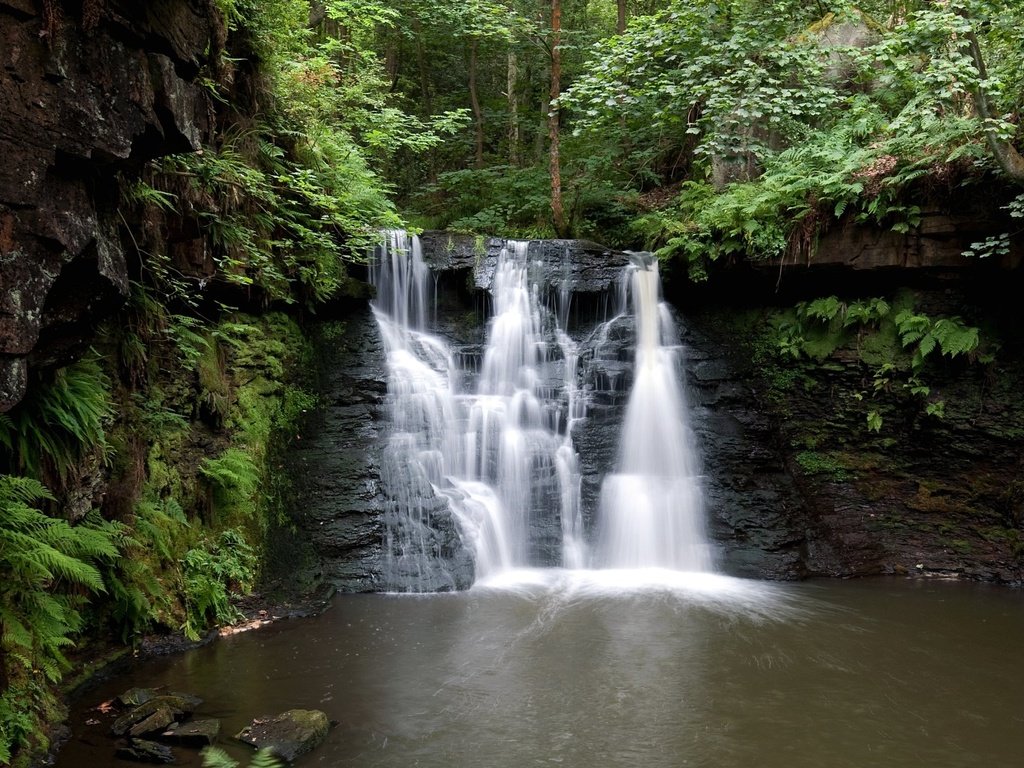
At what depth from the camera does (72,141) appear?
4473mm

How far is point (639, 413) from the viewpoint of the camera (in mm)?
11469

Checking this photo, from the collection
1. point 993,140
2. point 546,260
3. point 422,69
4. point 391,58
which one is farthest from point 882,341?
point 422,69

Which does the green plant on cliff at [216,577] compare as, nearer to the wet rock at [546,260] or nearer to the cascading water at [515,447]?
the cascading water at [515,447]

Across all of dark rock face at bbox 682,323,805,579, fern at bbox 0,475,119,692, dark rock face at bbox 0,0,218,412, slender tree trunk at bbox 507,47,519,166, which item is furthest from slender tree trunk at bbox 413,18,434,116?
fern at bbox 0,475,119,692

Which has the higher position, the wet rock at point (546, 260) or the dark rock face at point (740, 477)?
the wet rock at point (546, 260)

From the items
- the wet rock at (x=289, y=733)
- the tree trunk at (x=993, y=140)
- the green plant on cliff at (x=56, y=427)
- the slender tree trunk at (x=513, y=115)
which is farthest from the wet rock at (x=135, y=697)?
the slender tree trunk at (x=513, y=115)

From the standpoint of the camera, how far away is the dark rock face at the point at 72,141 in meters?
4.21

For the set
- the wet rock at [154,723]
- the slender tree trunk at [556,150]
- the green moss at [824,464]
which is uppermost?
the slender tree trunk at [556,150]

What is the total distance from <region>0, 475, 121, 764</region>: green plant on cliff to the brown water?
0.43m

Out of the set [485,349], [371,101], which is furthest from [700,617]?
[371,101]

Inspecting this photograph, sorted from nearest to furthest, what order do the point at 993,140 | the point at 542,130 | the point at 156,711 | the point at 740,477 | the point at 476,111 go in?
the point at 156,711
the point at 993,140
the point at 740,477
the point at 542,130
the point at 476,111

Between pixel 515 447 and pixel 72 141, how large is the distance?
739 centimetres

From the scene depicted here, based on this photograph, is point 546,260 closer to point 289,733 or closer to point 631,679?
point 631,679

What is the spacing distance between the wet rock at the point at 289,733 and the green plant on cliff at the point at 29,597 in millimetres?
1388
